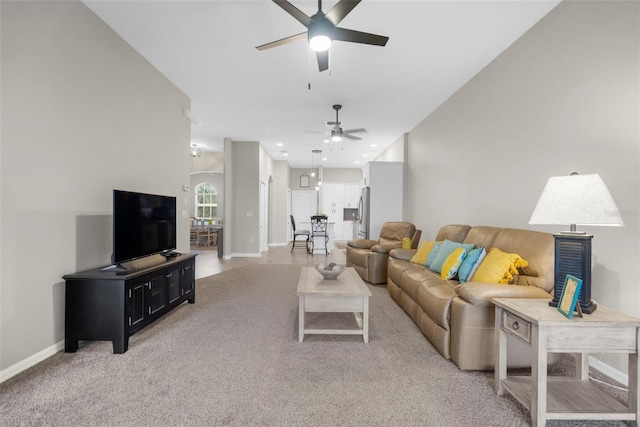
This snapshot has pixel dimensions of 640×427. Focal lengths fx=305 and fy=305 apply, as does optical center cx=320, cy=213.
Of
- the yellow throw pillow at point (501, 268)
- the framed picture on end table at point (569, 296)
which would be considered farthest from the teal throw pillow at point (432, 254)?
the framed picture on end table at point (569, 296)

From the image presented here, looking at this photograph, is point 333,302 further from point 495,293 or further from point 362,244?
point 362,244

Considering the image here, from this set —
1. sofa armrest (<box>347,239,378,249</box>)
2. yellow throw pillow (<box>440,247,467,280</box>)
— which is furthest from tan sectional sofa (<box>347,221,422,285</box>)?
yellow throw pillow (<box>440,247,467,280</box>)

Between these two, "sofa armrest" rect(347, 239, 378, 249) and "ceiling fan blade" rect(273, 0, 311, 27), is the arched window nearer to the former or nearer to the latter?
"sofa armrest" rect(347, 239, 378, 249)

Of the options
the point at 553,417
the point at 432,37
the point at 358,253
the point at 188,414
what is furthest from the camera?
the point at 358,253

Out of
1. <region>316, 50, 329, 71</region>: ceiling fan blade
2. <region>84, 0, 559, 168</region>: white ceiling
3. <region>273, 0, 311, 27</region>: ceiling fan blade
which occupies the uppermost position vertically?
<region>84, 0, 559, 168</region>: white ceiling

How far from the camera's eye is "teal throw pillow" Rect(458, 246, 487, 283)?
2871 mm

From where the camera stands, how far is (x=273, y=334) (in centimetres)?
288

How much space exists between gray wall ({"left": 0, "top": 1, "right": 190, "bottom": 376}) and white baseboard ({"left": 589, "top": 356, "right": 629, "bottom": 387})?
419cm

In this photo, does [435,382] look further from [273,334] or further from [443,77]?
[443,77]

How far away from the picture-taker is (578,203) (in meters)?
1.69

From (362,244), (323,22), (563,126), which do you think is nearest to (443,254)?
(563,126)

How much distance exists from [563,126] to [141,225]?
3997 millimetres

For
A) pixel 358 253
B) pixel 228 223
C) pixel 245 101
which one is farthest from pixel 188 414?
pixel 228 223

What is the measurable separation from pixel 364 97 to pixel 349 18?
199cm
